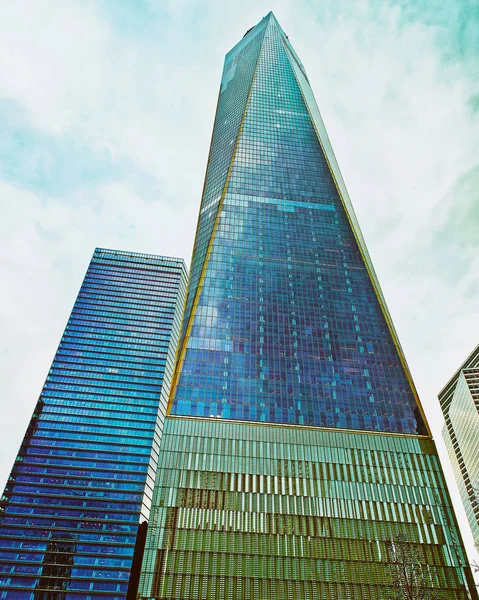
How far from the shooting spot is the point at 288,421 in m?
78.5

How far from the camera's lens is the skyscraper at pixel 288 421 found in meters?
62.9

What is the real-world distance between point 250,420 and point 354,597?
29.0 metres

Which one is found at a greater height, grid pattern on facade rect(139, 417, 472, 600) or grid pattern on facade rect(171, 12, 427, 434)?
grid pattern on facade rect(171, 12, 427, 434)

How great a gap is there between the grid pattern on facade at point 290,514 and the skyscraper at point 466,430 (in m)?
Answer: 105

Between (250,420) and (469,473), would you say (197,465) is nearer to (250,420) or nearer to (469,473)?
(250,420)

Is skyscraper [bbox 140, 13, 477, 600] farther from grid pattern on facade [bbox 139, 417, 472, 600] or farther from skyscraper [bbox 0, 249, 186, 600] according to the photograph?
skyscraper [bbox 0, 249, 186, 600]

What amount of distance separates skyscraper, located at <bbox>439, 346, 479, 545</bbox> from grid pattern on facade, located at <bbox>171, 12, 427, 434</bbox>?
322 ft

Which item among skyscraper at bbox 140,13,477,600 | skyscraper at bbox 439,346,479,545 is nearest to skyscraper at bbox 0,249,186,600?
skyscraper at bbox 140,13,477,600

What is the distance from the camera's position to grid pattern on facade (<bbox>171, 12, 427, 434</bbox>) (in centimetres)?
8131

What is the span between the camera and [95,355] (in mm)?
171500

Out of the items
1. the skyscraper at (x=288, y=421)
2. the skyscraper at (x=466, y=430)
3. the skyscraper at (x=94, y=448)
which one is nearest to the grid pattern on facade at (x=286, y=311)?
the skyscraper at (x=288, y=421)

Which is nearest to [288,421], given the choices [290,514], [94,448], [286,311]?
[290,514]

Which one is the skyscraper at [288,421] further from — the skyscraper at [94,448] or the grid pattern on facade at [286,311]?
the skyscraper at [94,448]

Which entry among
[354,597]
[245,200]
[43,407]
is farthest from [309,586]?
[43,407]
